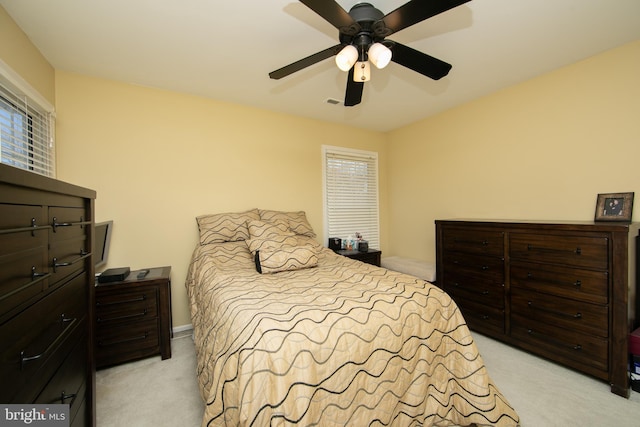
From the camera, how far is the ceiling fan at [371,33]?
1221 millimetres

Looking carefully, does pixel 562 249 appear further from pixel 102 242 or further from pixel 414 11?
pixel 102 242

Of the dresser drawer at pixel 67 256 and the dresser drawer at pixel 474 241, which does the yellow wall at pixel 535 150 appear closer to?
the dresser drawer at pixel 474 241

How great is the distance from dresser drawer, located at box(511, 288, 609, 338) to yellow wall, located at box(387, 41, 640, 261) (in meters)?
0.80

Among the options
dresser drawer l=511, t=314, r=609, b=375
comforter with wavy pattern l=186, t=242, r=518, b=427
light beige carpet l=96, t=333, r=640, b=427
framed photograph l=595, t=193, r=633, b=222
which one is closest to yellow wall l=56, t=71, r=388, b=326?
light beige carpet l=96, t=333, r=640, b=427

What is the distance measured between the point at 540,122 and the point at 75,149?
4394mm

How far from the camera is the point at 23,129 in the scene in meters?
1.92

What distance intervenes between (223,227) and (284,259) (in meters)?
0.91

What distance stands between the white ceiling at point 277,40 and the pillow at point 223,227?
1.35 meters

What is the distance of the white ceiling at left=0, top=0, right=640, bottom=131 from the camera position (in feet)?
5.37

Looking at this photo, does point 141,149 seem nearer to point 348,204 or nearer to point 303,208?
point 303,208

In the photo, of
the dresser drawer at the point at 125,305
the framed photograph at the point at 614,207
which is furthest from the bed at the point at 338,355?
the framed photograph at the point at 614,207

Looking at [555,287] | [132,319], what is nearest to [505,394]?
[555,287]

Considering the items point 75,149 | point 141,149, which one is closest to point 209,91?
point 141,149

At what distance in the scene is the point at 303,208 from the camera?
11.5ft
